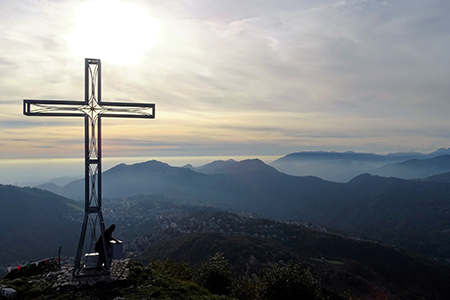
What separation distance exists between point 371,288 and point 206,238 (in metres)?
51.4

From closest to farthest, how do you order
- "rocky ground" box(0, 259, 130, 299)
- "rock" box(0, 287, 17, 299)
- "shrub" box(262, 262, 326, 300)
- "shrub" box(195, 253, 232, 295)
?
"rock" box(0, 287, 17, 299), "rocky ground" box(0, 259, 130, 299), "shrub" box(262, 262, 326, 300), "shrub" box(195, 253, 232, 295)

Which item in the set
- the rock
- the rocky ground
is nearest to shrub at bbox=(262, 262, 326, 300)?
the rocky ground

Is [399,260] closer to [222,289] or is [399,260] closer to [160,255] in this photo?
[160,255]

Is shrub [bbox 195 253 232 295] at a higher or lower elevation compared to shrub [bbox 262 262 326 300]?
lower

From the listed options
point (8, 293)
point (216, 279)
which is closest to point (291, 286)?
point (216, 279)

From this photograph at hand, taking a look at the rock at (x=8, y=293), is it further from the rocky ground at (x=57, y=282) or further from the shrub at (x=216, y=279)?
the shrub at (x=216, y=279)

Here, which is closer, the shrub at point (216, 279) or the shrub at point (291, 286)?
the shrub at point (291, 286)

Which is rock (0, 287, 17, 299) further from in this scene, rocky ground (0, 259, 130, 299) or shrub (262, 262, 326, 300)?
shrub (262, 262, 326, 300)

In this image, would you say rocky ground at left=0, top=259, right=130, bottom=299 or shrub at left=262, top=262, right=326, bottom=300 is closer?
rocky ground at left=0, top=259, right=130, bottom=299

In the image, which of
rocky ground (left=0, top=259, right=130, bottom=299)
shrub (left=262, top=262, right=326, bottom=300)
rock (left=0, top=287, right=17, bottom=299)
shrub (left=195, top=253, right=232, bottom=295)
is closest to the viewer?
rock (left=0, top=287, right=17, bottom=299)

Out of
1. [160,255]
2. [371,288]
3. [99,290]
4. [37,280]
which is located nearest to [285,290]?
[99,290]

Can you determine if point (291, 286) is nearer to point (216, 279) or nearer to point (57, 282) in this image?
point (216, 279)

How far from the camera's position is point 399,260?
3300 inches

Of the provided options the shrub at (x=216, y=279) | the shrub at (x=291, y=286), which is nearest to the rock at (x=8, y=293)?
the shrub at (x=216, y=279)
